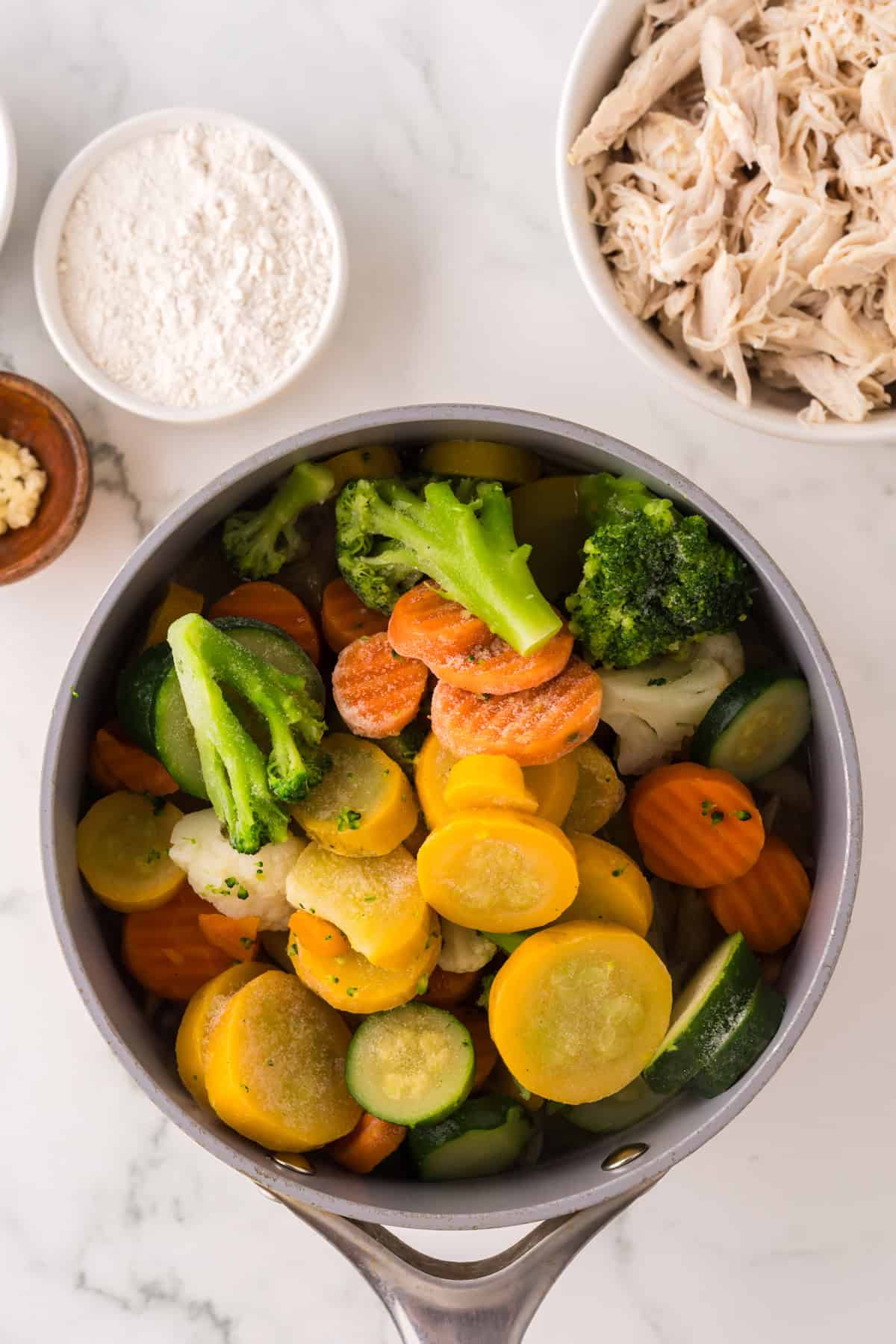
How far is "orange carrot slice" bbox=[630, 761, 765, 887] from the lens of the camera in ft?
4.49

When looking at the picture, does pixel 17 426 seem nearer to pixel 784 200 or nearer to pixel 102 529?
pixel 102 529

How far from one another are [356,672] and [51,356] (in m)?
0.69

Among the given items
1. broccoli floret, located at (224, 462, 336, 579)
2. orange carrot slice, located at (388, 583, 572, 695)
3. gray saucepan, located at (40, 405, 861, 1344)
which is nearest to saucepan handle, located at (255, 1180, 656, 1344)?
gray saucepan, located at (40, 405, 861, 1344)

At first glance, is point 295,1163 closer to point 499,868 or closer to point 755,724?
point 499,868

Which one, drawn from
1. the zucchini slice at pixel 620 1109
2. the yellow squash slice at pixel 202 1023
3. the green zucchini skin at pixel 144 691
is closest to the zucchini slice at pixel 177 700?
the green zucchini skin at pixel 144 691

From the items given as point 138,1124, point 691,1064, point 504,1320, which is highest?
point 691,1064

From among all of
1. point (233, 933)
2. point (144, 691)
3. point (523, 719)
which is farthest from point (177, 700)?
point (523, 719)

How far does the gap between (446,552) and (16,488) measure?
0.64 meters

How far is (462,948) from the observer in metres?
1.38

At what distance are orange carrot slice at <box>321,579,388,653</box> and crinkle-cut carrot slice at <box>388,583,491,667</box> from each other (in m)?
0.09

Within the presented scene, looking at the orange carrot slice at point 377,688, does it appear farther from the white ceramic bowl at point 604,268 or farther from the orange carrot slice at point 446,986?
the white ceramic bowl at point 604,268

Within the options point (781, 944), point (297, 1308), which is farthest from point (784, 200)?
point (297, 1308)

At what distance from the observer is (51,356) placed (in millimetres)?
1696

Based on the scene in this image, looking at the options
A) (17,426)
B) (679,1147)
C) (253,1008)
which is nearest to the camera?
(679,1147)
